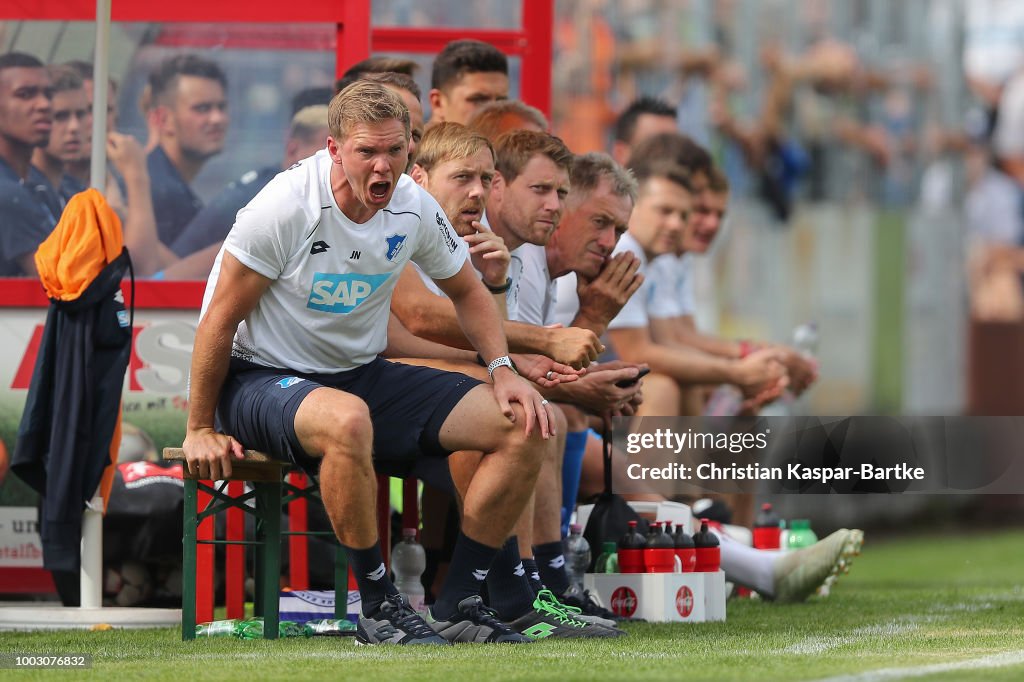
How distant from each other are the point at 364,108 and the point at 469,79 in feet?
7.70

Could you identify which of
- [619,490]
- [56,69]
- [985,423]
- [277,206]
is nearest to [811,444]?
[619,490]

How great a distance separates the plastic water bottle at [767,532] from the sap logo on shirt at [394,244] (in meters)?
3.11

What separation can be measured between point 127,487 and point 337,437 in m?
2.26

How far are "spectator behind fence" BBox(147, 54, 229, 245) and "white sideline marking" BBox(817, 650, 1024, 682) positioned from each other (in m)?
4.11

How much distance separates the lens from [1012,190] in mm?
15633

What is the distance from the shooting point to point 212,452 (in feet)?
17.0

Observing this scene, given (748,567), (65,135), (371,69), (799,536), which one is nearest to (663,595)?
(748,567)

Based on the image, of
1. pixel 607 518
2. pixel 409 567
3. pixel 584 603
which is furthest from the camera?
pixel 607 518

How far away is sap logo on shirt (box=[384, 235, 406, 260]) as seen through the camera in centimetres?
530

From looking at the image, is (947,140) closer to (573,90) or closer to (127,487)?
(573,90)

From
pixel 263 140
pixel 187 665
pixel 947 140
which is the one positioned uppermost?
pixel 947 140

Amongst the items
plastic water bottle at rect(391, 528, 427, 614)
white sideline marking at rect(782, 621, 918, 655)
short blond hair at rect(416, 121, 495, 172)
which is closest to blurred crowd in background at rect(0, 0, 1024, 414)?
short blond hair at rect(416, 121, 495, 172)

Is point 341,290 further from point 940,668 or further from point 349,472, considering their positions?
point 940,668

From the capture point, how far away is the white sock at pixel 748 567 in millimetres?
7332
